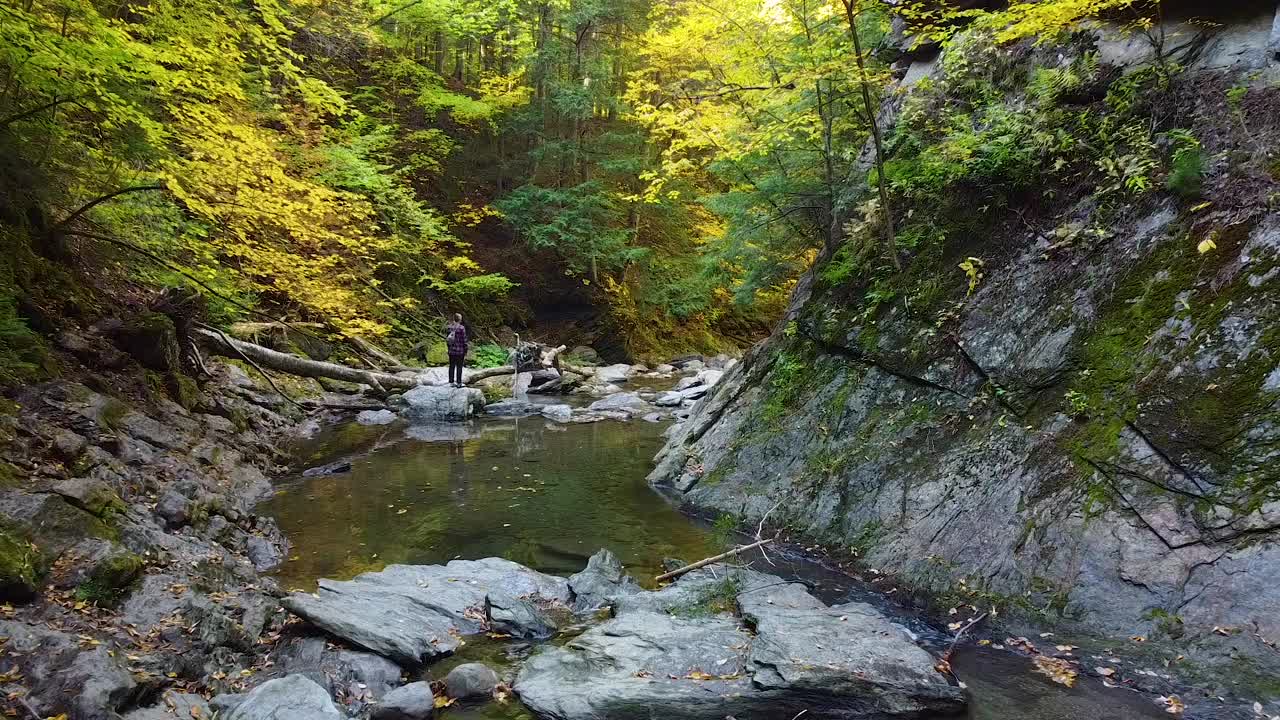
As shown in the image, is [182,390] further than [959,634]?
Yes

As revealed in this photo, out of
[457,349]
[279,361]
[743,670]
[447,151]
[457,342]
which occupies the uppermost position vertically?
[447,151]

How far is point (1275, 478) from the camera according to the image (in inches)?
175

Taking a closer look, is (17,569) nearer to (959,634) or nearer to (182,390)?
(182,390)

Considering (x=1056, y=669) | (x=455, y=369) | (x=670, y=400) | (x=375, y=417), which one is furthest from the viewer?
(x=670, y=400)

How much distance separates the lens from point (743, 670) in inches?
180

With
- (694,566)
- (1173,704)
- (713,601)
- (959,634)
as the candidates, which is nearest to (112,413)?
(694,566)

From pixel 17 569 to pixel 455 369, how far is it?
1237cm

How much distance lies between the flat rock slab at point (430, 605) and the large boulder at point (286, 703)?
763mm

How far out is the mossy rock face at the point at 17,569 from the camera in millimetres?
4031

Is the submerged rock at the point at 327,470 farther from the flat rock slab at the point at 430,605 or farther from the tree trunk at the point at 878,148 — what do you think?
the tree trunk at the point at 878,148

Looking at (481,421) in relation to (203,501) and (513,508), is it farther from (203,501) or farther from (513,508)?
(203,501)

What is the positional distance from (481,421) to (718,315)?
47.9 feet

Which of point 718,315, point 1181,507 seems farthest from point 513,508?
point 718,315

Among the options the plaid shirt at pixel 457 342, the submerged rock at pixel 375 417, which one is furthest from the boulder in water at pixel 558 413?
the submerged rock at pixel 375 417
